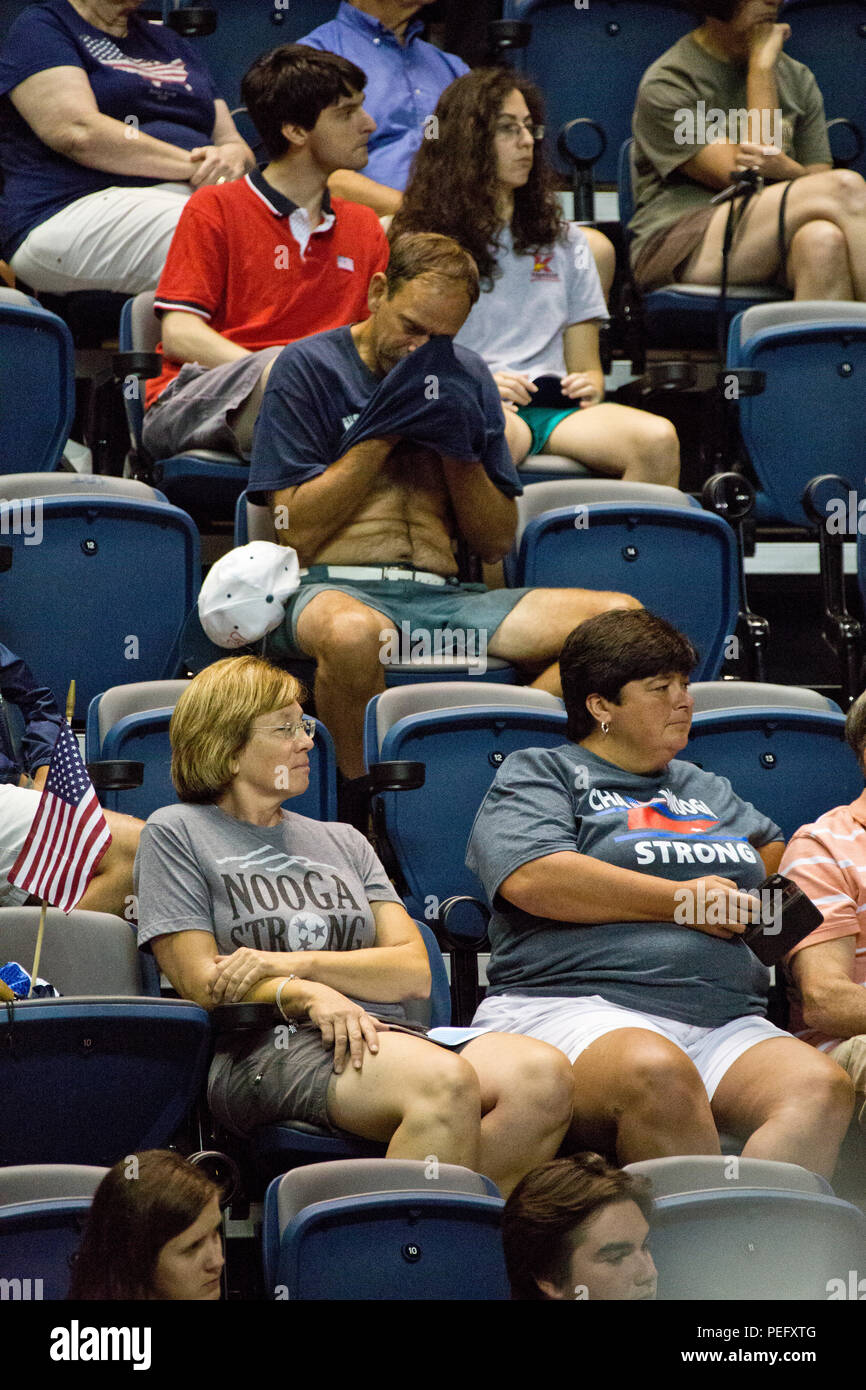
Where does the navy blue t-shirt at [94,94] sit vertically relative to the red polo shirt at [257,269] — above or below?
above

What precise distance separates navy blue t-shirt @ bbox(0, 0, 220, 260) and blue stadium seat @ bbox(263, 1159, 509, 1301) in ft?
8.89

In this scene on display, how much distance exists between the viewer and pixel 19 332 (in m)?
3.48

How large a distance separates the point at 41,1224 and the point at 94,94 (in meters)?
3.02

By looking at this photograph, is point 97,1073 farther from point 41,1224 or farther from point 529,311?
point 529,311

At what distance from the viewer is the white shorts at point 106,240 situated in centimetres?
396

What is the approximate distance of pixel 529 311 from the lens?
391 cm

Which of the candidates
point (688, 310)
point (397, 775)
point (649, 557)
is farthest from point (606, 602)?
point (688, 310)

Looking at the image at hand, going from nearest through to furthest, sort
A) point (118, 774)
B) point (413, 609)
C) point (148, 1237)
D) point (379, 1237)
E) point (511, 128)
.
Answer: point (148, 1237), point (379, 1237), point (118, 774), point (413, 609), point (511, 128)

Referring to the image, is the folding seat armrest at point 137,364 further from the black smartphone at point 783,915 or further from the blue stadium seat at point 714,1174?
the blue stadium seat at point 714,1174

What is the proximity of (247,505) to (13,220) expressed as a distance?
118 centimetres

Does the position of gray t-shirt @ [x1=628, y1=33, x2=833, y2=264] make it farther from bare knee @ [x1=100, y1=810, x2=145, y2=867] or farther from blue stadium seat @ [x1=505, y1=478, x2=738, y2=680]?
bare knee @ [x1=100, y1=810, x2=145, y2=867]

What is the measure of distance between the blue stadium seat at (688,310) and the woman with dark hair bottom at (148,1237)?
2953 mm

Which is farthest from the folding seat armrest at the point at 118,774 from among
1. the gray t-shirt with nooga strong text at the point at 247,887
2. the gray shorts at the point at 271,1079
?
the gray shorts at the point at 271,1079
